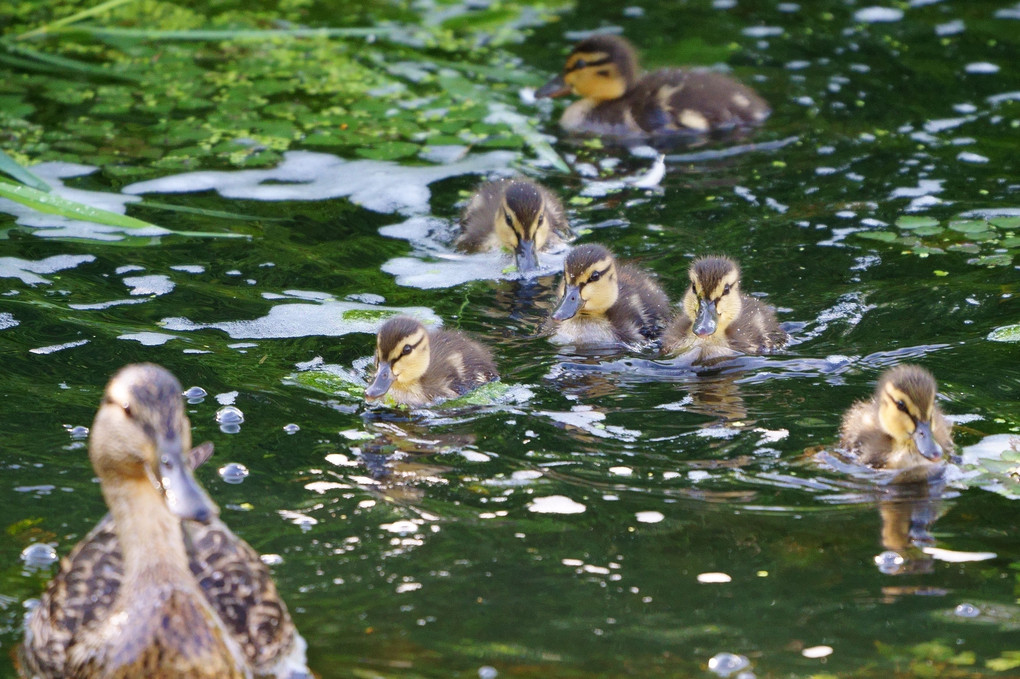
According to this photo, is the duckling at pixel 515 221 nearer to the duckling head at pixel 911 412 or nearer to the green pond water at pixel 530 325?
the green pond water at pixel 530 325

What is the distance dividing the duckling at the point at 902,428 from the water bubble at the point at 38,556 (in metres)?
2.19

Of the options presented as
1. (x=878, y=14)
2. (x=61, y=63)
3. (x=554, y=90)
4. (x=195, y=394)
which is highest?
(x=61, y=63)

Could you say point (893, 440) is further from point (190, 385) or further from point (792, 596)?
point (190, 385)

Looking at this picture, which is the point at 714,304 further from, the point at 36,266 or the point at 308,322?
the point at 36,266

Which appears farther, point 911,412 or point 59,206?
point 59,206

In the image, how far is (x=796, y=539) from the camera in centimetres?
352

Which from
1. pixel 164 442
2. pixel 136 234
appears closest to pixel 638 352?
pixel 136 234

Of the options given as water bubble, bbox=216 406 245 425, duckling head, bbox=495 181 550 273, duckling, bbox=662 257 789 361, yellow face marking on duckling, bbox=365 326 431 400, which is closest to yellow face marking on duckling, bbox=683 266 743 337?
duckling, bbox=662 257 789 361

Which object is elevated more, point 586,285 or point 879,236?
point 586,285

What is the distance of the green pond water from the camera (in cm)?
322

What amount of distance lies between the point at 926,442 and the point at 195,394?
2137 millimetres

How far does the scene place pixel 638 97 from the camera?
23.5 ft

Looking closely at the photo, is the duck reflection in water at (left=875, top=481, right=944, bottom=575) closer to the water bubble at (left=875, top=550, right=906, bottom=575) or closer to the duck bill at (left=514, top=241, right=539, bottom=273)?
the water bubble at (left=875, top=550, right=906, bottom=575)

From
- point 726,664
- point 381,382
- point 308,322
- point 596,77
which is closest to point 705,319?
point 381,382
